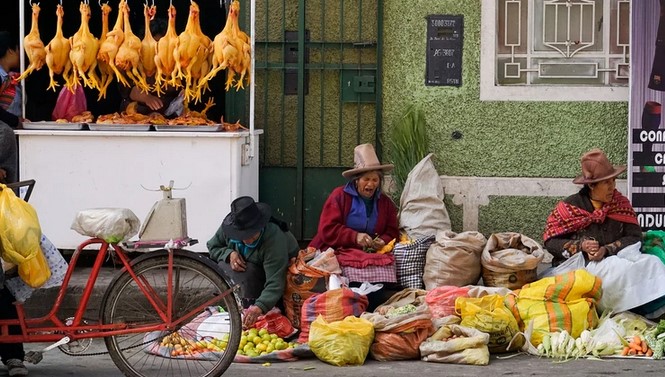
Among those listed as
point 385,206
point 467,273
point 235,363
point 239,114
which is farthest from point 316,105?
point 235,363

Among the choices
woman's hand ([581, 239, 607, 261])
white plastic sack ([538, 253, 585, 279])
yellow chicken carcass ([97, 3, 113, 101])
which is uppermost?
yellow chicken carcass ([97, 3, 113, 101])

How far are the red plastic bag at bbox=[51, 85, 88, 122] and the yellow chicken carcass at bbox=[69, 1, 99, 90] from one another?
57cm

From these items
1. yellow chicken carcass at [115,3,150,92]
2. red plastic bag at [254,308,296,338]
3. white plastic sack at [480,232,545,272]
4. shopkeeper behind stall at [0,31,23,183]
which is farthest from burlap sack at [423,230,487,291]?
shopkeeper behind stall at [0,31,23,183]

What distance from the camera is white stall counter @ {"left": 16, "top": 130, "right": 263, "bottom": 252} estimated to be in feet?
27.8

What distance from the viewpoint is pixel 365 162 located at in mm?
8219

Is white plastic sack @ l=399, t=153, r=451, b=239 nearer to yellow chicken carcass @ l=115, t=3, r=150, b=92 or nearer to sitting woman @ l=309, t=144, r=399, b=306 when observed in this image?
sitting woman @ l=309, t=144, r=399, b=306

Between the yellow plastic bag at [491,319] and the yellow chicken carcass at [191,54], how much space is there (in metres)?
2.56

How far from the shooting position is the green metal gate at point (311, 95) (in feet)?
29.9

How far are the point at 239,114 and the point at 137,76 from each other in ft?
3.40

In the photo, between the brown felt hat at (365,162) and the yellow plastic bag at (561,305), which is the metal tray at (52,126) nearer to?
the brown felt hat at (365,162)

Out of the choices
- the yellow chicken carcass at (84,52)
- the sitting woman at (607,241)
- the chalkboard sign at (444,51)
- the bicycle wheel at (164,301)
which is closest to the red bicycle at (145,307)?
the bicycle wheel at (164,301)

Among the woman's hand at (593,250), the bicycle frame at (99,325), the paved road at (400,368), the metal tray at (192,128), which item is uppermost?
the metal tray at (192,128)

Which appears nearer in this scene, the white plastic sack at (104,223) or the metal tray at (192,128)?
the white plastic sack at (104,223)

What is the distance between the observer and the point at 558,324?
754 cm
